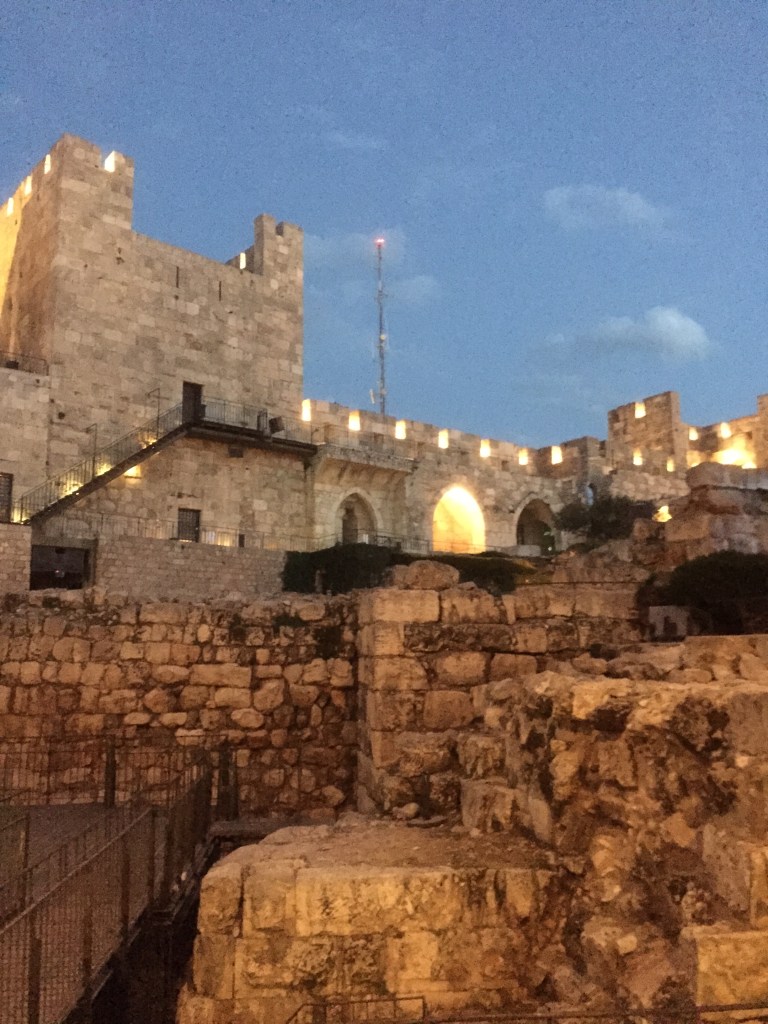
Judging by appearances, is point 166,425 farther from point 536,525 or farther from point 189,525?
point 536,525

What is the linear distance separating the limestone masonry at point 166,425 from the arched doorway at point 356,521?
7 cm

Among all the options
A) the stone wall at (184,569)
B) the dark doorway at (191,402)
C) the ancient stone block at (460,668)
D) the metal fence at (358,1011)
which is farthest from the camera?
the dark doorway at (191,402)

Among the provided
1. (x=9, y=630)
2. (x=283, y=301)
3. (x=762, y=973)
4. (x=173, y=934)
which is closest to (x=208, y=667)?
(x=9, y=630)

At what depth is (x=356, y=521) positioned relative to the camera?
30078 mm

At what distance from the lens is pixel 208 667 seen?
7.38 metres

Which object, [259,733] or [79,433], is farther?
[79,433]

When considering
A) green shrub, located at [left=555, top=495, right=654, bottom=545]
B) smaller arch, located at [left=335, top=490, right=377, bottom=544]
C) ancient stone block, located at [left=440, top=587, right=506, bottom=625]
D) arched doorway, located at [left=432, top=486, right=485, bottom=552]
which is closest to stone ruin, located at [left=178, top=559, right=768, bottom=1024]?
ancient stone block, located at [left=440, top=587, right=506, bottom=625]

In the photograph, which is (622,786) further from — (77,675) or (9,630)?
(9,630)

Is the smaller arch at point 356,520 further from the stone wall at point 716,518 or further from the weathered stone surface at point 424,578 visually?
the weathered stone surface at point 424,578

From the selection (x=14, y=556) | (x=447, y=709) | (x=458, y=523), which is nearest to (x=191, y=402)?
(x=14, y=556)

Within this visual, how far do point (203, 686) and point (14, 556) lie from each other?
12.5m

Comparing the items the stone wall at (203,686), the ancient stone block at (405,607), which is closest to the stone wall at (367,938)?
the ancient stone block at (405,607)

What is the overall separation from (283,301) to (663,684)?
26.6m

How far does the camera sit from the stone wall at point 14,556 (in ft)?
58.4
